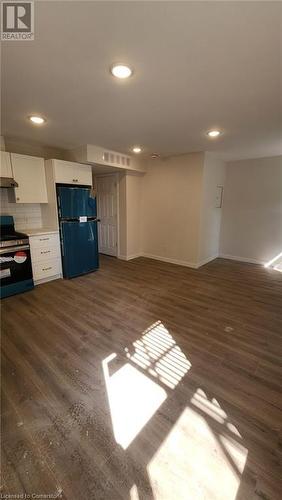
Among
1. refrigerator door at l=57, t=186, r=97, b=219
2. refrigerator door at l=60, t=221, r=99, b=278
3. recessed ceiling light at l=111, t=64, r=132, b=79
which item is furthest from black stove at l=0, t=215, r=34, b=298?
recessed ceiling light at l=111, t=64, r=132, b=79

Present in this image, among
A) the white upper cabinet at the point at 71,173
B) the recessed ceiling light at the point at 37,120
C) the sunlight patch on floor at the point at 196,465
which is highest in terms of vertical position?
the recessed ceiling light at the point at 37,120

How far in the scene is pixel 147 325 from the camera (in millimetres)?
2477

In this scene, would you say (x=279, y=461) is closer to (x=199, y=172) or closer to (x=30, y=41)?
(x=30, y=41)

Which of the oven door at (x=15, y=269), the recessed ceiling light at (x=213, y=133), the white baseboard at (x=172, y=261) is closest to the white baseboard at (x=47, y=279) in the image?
the oven door at (x=15, y=269)

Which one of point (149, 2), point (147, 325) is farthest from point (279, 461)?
point (149, 2)

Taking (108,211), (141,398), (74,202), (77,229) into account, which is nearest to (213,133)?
(74,202)

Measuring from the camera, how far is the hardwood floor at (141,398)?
1.11 meters

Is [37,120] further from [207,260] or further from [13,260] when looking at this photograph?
[207,260]

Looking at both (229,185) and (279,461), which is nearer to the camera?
(279,461)

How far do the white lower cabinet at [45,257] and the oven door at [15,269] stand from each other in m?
0.17

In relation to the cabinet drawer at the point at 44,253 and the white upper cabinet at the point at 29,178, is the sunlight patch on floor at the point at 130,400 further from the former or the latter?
the white upper cabinet at the point at 29,178

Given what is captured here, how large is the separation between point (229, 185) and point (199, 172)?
1357mm

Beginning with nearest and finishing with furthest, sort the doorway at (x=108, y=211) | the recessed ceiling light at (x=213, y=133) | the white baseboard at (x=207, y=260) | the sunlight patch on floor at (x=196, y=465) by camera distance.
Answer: the sunlight patch on floor at (x=196, y=465) < the recessed ceiling light at (x=213, y=133) < the white baseboard at (x=207, y=260) < the doorway at (x=108, y=211)

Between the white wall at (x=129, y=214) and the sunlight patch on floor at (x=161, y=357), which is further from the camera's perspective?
the white wall at (x=129, y=214)
